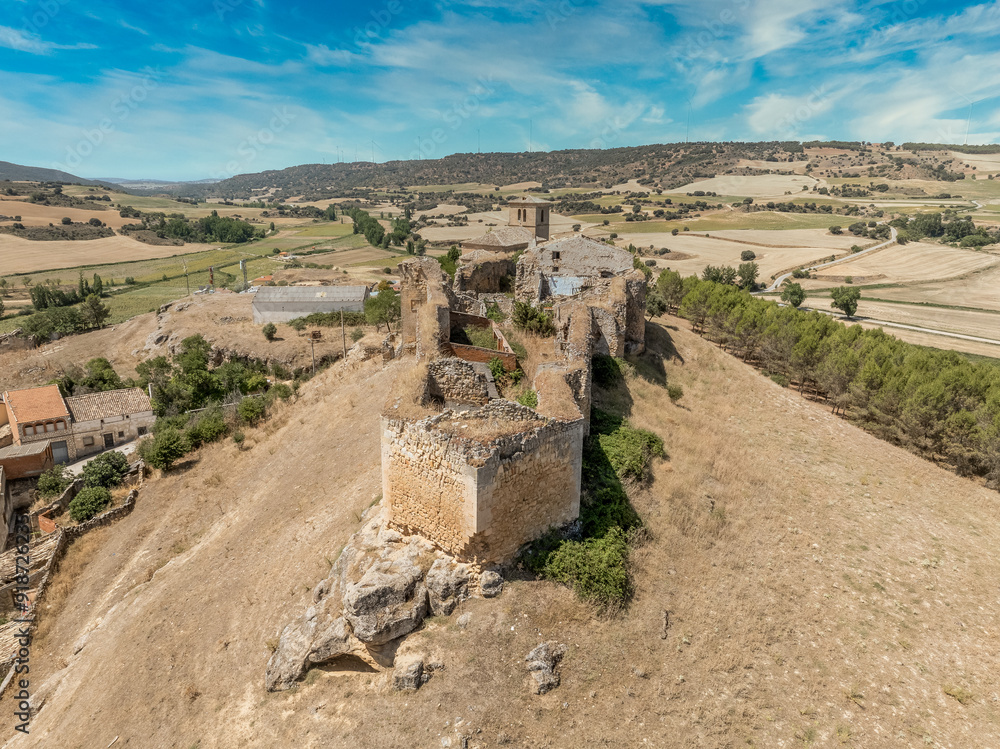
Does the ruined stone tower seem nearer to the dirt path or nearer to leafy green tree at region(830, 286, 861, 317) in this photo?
leafy green tree at region(830, 286, 861, 317)

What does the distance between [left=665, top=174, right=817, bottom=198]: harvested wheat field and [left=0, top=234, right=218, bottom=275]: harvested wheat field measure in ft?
416

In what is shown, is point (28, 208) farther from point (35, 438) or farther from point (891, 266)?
point (891, 266)

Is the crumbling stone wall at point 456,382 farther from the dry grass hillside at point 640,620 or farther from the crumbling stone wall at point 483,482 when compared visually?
the dry grass hillside at point 640,620

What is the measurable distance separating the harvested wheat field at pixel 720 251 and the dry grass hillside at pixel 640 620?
2237 inches

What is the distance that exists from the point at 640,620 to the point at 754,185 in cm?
15816

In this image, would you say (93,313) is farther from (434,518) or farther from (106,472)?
(434,518)

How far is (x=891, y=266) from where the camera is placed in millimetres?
73938

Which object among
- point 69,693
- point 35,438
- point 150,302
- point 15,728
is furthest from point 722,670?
point 150,302

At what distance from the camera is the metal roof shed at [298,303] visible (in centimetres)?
4684

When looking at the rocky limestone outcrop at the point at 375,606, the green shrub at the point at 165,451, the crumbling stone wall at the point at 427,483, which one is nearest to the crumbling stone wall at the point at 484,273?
the green shrub at the point at 165,451

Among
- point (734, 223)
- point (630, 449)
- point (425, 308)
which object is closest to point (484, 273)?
point (425, 308)

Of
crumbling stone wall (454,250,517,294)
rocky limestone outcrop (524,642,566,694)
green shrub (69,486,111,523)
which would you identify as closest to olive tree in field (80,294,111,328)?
green shrub (69,486,111,523)

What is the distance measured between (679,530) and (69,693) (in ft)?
47.7

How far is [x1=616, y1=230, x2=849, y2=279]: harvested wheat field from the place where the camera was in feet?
243
